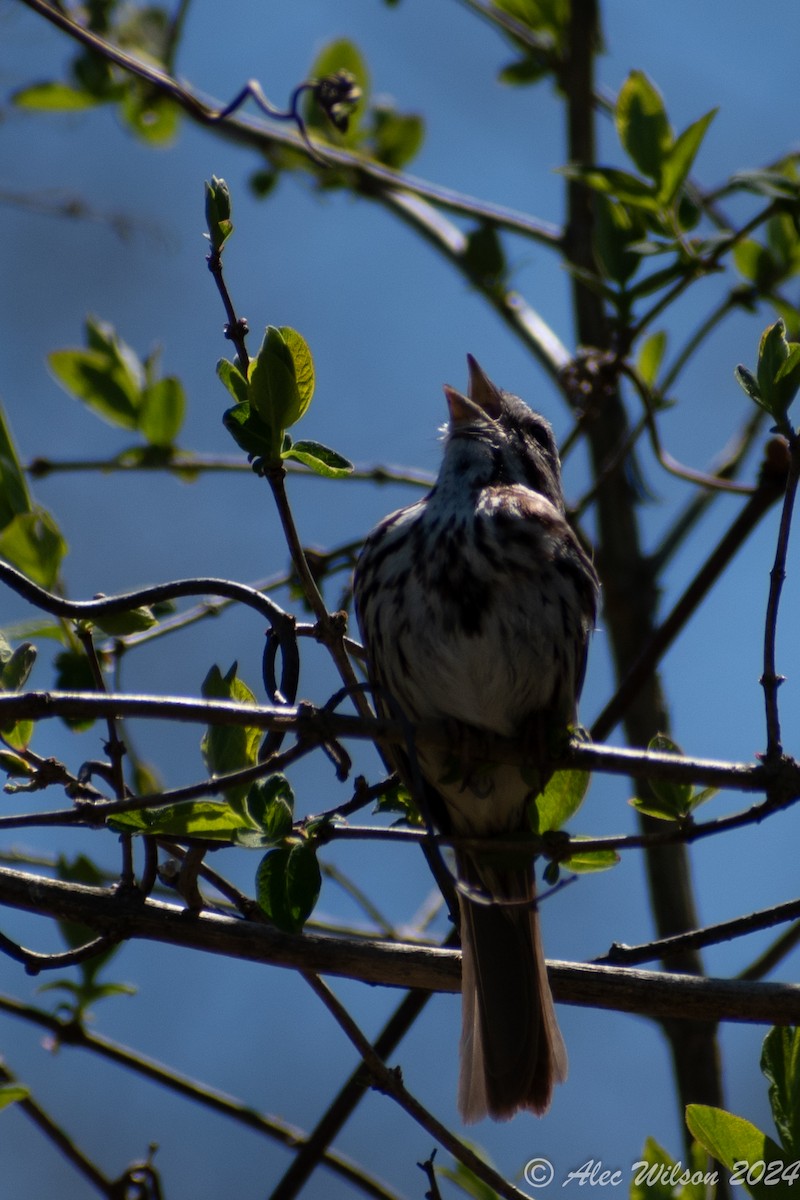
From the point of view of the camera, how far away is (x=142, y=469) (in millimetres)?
2773

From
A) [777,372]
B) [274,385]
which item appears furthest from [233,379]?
[777,372]

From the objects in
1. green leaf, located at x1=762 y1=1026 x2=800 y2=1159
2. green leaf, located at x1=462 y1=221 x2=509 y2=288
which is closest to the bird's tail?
green leaf, located at x1=762 y1=1026 x2=800 y2=1159

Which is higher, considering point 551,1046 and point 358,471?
point 358,471

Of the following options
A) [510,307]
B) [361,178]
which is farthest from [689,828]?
[361,178]

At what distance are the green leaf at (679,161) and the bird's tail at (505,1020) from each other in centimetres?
121

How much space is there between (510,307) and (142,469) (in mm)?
1206

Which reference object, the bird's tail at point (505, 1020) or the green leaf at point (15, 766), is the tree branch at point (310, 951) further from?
the bird's tail at point (505, 1020)

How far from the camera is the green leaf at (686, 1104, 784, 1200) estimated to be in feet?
5.56

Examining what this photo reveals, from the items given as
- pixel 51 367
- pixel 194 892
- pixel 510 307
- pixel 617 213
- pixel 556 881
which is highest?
pixel 510 307

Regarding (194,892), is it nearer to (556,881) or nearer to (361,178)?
(556,881)

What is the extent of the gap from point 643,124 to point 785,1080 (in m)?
1.64

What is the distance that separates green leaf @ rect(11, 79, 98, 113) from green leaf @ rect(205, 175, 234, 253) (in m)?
2.17

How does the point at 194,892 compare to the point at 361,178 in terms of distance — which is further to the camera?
the point at 361,178

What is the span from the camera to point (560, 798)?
2068mm
